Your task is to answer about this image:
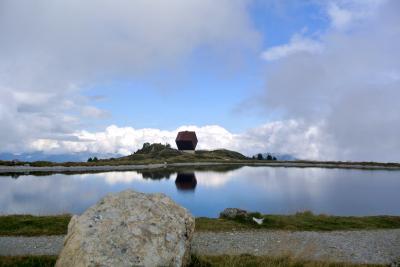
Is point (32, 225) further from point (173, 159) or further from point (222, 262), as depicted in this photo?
point (173, 159)

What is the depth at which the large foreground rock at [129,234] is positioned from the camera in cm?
992

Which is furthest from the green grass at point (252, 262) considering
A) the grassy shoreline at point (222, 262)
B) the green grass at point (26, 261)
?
the green grass at point (26, 261)

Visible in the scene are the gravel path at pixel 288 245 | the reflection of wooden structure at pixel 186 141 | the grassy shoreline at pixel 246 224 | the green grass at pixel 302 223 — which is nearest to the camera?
the gravel path at pixel 288 245

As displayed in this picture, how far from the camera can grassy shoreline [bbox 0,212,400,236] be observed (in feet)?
71.3

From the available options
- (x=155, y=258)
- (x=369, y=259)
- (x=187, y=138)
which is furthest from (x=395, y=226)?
(x=187, y=138)

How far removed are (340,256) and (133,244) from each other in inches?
446

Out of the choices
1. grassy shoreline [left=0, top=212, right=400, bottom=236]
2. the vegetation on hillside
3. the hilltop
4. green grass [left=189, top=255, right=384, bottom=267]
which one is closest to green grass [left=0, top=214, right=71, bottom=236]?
grassy shoreline [left=0, top=212, right=400, bottom=236]

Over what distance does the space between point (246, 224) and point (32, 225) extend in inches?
568

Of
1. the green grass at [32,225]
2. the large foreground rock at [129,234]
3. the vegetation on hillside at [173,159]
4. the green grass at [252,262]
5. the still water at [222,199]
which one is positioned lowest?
the still water at [222,199]

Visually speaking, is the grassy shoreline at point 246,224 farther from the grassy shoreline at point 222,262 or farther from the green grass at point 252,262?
the green grass at point 252,262

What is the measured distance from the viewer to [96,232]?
408 inches

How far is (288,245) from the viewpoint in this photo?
60.0 ft

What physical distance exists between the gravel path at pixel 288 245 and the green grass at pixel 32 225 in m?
1.54

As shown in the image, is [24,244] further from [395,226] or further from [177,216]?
[395,226]
